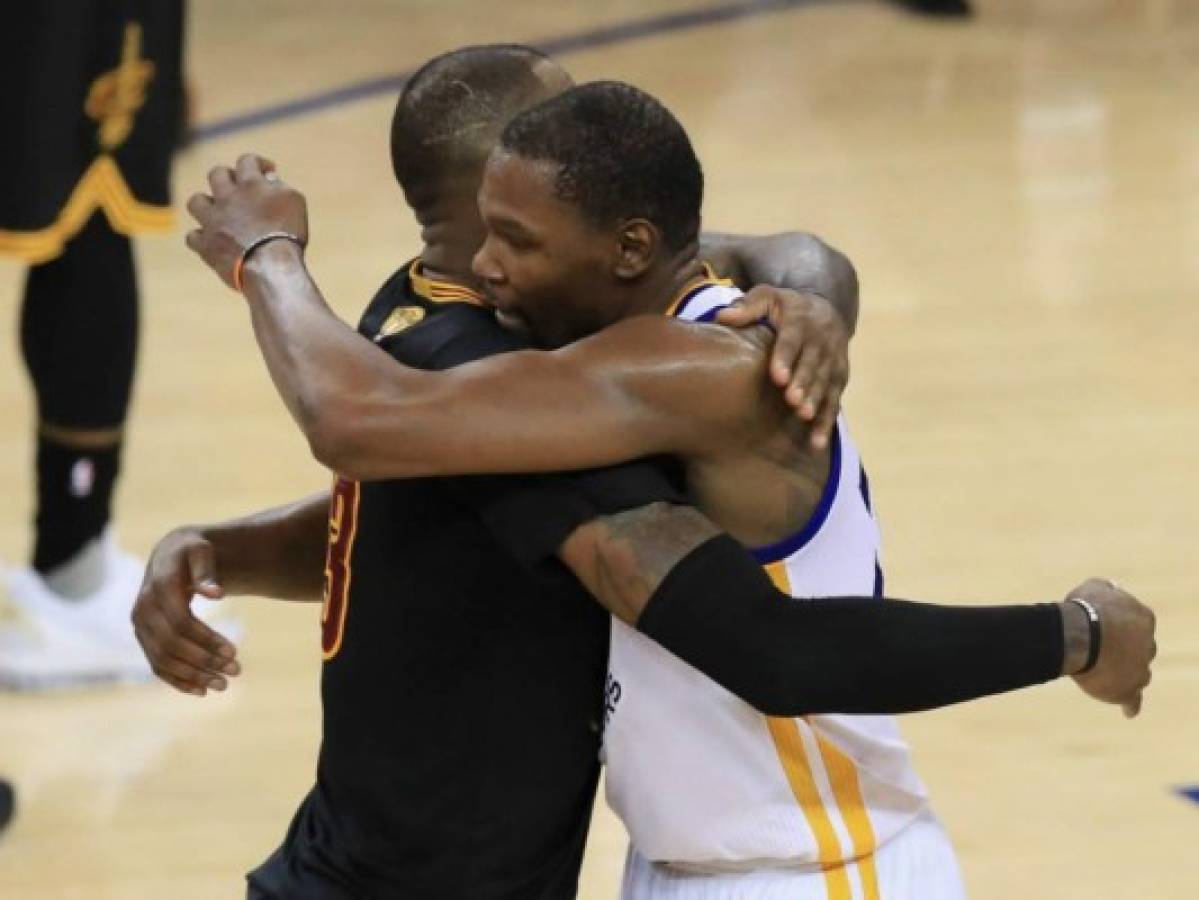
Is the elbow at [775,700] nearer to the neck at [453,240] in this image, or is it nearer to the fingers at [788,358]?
the fingers at [788,358]

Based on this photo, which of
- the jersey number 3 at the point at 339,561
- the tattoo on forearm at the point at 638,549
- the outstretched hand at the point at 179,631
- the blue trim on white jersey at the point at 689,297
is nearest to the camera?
the tattoo on forearm at the point at 638,549

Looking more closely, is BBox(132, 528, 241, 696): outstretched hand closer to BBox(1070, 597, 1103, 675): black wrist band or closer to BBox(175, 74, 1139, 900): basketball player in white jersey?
BBox(175, 74, 1139, 900): basketball player in white jersey

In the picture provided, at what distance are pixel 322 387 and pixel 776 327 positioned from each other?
0.38 m

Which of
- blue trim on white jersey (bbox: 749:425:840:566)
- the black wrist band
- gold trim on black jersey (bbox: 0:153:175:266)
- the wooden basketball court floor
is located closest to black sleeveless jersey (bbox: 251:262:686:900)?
blue trim on white jersey (bbox: 749:425:840:566)

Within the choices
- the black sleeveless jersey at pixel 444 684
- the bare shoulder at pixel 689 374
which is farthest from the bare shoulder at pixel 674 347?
the black sleeveless jersey at pixel 444 684

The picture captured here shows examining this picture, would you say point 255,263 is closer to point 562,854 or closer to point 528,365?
point 528,365

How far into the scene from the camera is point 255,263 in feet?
7.43

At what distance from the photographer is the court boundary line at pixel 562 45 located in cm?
727

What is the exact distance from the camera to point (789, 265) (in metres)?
2.62

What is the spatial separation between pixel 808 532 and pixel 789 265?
0.48 m

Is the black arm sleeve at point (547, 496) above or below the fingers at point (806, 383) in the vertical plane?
below

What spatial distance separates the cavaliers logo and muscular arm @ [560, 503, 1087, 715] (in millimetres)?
2201

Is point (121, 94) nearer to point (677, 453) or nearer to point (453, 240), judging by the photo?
point (453, 240)

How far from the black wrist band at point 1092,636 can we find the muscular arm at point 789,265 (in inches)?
16.5
